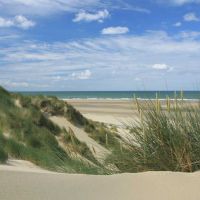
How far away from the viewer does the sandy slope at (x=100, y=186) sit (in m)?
4.32

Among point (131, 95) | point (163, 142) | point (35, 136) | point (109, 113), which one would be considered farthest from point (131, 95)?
point (109, 113)

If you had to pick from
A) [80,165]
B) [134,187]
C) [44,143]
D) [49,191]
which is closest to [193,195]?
[134,187]

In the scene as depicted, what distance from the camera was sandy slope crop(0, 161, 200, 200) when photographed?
4.32 m

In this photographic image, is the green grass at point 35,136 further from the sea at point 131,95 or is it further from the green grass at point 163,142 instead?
the sea at point 131,95

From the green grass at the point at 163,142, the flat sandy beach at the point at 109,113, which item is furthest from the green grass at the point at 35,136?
the flat sandy beach at the point at 109,113

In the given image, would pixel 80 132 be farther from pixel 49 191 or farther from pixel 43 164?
pixel 49 191

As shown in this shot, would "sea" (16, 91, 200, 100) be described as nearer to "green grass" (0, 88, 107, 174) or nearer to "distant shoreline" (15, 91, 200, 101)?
"distant shoreline" (15, 91, 200, 101)

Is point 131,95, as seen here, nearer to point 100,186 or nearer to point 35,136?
point 100,186

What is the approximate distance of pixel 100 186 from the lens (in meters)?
4.70

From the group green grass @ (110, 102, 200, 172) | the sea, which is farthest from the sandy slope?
the sea

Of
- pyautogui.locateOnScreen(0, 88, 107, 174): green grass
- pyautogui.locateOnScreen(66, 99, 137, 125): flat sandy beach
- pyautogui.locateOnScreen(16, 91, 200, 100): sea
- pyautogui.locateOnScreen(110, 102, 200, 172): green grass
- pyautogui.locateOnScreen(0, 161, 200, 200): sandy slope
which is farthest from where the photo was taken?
pyautogui.locateOnScreen(66, 99, 137, 125): flat sandy beach

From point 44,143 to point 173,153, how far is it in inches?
243

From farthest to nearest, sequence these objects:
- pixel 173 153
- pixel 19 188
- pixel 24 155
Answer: pixel 24 155
pixel 173 153
pixel 19 188

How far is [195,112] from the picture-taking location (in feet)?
21.0
